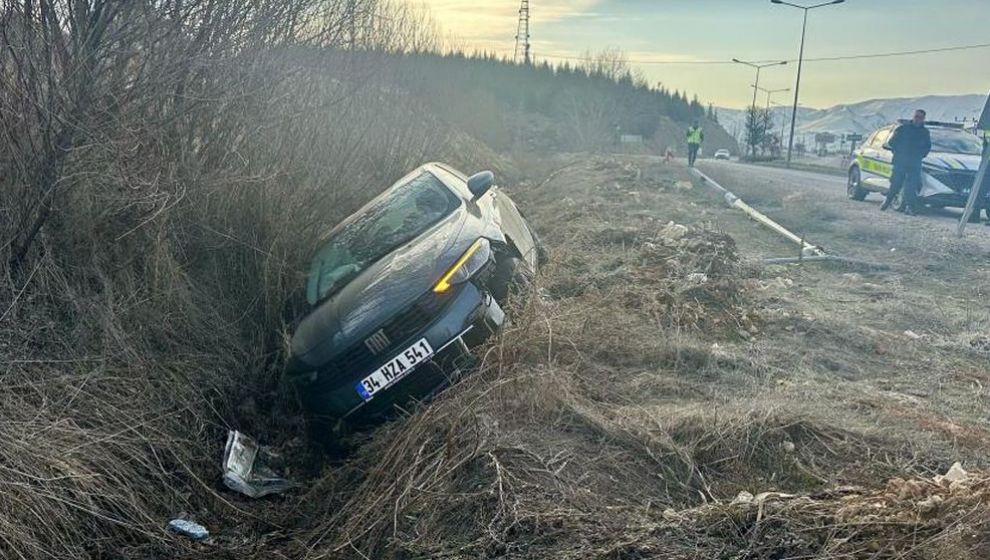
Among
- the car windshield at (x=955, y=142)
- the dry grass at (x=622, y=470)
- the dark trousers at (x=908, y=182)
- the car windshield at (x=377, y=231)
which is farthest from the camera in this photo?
the car windshield at (x=955, y=142)

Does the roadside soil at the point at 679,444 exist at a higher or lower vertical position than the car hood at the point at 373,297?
lower

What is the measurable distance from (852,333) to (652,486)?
3.21 m

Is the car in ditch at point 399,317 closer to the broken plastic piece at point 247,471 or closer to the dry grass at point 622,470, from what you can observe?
the dry grass at point 622,470

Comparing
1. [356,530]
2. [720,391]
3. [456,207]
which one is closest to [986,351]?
[720,391]

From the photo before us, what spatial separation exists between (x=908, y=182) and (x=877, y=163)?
1687mm

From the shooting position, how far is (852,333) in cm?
597

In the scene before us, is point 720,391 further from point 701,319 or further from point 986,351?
point 986,351

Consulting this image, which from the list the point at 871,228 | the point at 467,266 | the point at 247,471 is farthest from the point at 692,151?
the point at 247,471

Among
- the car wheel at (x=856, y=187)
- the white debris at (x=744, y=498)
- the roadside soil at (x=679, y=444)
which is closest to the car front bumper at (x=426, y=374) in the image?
the roadside soil at (x=679, y=444)

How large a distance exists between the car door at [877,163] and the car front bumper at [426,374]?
12.0 meters

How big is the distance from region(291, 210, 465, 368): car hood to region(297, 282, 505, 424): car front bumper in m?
0.20

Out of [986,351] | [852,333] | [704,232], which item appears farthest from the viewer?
[704,232]

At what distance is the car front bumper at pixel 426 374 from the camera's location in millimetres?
4707

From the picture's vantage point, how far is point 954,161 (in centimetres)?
1294
